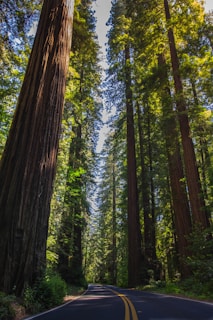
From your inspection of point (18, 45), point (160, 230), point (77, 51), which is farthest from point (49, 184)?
point (160, 230)

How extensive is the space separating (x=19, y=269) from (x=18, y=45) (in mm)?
8248

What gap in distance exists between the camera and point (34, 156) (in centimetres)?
605

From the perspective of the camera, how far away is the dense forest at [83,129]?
5.80 m

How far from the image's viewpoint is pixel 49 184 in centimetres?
635

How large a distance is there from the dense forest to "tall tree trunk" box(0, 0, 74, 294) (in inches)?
1.0

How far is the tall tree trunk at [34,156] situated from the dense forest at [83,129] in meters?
0.02

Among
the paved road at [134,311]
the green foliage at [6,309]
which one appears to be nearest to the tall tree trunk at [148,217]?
the paved road at [134,311]

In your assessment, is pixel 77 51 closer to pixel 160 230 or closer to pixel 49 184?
pixel 49 184

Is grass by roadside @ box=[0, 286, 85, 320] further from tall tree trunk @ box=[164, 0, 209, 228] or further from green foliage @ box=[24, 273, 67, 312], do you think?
tall tree trunk @ box=[164, 0, 209, 228]

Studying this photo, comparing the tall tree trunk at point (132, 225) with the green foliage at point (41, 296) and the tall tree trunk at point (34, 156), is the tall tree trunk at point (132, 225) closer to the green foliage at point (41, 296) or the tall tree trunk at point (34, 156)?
the tall tree trunk at point (34, 156)

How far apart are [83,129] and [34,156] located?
15.0 meters

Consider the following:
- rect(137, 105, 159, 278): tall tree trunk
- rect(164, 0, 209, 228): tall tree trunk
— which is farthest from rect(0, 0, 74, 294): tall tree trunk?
rect(137, 105, 159, 278): tall tree trunk

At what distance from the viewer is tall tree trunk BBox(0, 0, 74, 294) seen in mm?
5309

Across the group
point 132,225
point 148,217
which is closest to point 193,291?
point 132,225
